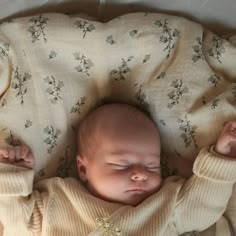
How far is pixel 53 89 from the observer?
150cm

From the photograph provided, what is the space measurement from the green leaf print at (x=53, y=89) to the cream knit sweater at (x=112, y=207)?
0.63ft

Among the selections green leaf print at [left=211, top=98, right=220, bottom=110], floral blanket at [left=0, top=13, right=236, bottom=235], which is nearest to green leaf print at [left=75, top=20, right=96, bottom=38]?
floral blanket at [left=0, top=13, right=236, bottom=235]

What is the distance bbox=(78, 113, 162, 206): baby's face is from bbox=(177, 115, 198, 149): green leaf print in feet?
0.24

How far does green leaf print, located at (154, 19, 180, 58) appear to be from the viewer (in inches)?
60.6

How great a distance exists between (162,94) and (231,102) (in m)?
0.16

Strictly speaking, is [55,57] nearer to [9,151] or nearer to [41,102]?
[41,102]

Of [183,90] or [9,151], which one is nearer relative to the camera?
[9,151]

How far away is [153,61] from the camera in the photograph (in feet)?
5.04

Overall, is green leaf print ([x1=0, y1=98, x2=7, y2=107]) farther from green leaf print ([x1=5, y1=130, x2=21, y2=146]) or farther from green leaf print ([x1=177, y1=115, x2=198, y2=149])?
green leaf print ([x1=177, y1=115, x2=198, y2=149])

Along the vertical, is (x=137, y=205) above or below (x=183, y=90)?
below

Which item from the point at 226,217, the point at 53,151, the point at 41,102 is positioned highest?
the point at 41,102

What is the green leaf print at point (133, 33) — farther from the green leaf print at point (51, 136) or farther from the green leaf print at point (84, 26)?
the green leaf print at point (51, 136)

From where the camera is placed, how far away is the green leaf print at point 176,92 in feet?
4.94

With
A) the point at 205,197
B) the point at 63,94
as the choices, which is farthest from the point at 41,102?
the point at 205,197
